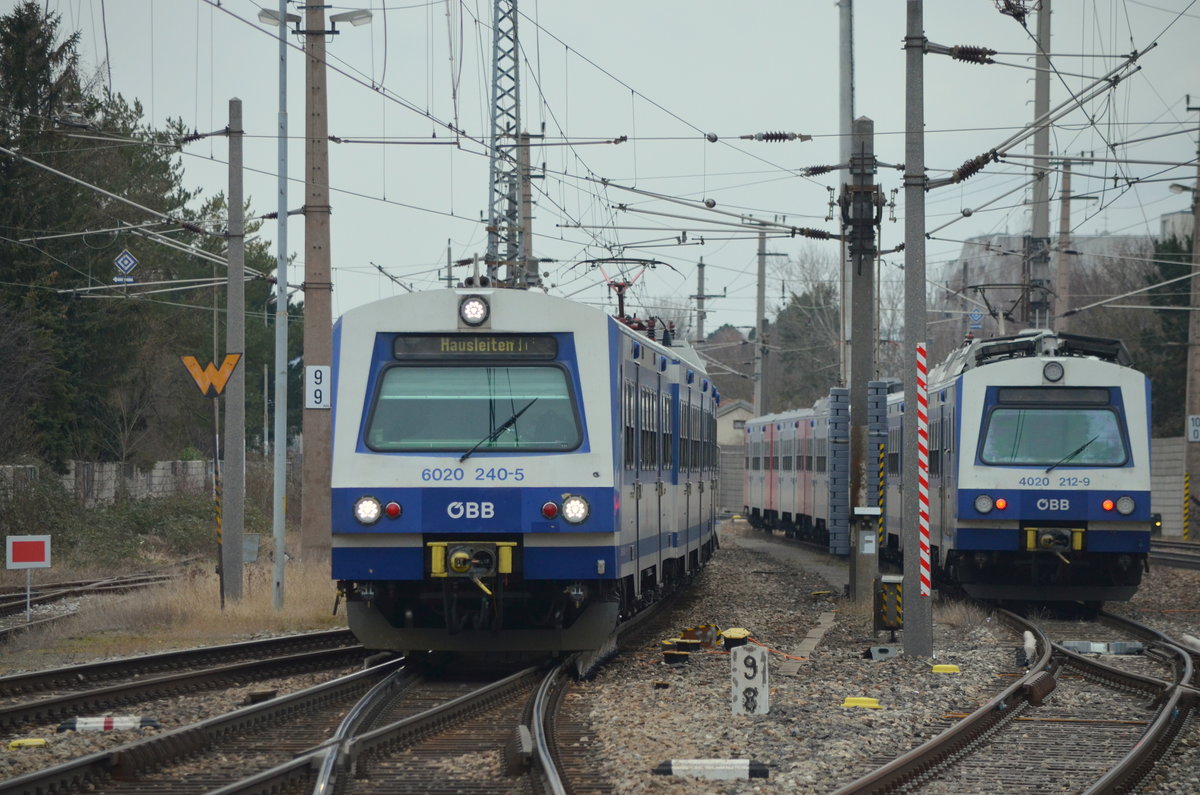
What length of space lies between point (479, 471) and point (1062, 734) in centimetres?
468

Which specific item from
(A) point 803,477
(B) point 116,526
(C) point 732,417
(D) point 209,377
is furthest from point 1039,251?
(C) point 732,417

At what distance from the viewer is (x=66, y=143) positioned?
137 ft

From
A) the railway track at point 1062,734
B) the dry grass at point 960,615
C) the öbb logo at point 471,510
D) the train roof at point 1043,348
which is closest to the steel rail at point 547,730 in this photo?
the öbb logo at point 471,510

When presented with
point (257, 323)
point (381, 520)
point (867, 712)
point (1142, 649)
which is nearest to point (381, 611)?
point (381, 520)

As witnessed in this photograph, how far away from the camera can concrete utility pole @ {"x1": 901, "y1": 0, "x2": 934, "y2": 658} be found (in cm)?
1457

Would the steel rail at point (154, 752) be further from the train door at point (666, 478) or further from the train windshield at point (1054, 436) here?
the train windshield at point (1054, 436)

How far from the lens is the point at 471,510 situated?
1246cm

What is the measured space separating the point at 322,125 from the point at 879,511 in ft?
28.9

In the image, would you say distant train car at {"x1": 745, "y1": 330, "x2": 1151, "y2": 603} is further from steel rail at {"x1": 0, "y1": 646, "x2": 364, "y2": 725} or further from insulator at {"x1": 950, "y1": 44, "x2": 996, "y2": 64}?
steel rail at {"x1": 0, "y1": 646, "x2": 364, "y2": 725}

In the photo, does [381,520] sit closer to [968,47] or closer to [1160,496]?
[968,47]

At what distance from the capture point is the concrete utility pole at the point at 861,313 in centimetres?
2030

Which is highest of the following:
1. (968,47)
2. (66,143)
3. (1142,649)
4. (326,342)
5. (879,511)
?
(66,143)

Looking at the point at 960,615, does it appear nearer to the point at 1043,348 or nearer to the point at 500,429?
the point at 1043,348

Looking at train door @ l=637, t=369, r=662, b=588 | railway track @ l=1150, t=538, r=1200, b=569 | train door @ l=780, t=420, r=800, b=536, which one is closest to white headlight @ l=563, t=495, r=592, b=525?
train door @ l=637, t=369, r=662, b=588
